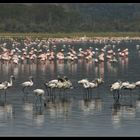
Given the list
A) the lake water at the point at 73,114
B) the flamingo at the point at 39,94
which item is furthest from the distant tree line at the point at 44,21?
the flamingo at the point at 39,94

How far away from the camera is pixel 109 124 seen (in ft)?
71.3

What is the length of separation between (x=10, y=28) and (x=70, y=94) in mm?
79219

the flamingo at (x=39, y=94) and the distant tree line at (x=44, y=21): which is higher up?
the distant tree line at (x=44, y=21)

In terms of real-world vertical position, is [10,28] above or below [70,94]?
above

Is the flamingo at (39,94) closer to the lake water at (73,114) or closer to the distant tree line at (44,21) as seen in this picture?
the lake water at (73,114)

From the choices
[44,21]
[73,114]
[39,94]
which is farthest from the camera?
[44,21]

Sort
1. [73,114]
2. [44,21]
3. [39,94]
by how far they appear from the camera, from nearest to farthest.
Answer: [73,114] < [39,94] < [44,21]

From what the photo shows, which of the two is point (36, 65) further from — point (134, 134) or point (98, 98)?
point (134, 134)

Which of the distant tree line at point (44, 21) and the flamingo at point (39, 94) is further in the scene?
the distant tree line at point (44, 21)

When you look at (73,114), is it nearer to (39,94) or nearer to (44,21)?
(39,94)

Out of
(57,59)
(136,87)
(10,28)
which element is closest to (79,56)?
(57,59)

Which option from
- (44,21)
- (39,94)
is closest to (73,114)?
(39,94)

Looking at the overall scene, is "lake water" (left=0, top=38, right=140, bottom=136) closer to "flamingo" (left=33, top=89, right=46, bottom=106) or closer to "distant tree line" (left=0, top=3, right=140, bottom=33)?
"flamingo" (left=33, top=89, right=46, bottom=106)

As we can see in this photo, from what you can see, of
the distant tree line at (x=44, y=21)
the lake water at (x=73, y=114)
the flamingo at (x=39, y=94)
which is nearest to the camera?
the lake water at (x=73, y=114)
